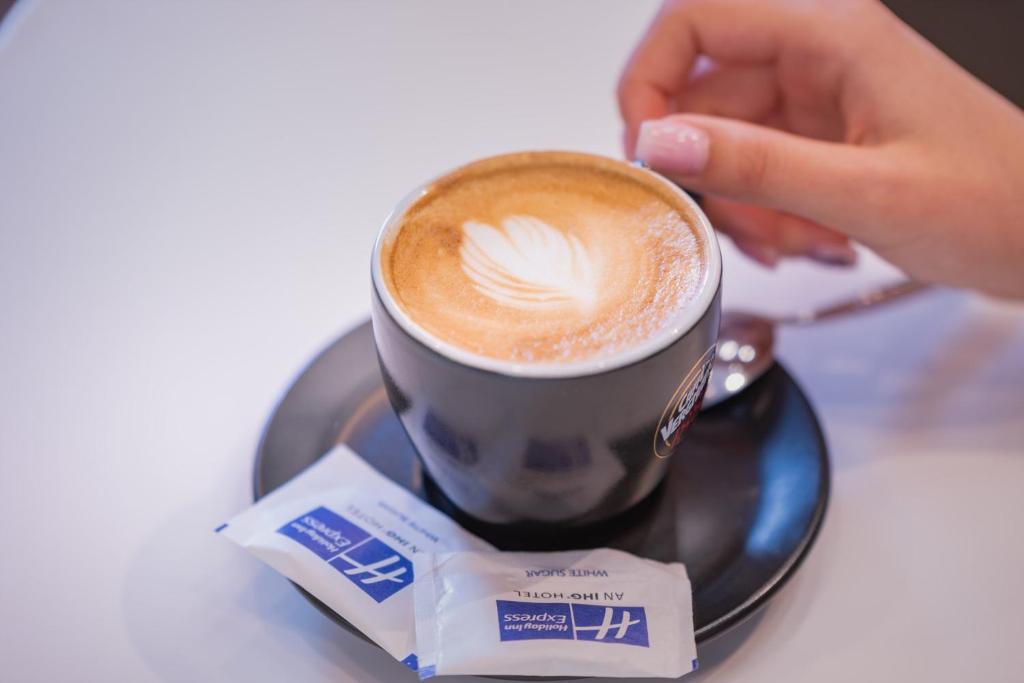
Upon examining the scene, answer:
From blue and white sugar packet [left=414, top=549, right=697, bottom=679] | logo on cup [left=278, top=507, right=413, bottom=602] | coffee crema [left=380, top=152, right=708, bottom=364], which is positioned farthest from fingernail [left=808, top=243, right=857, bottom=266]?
logo on cup [left=278, top=507, right=413, bottom=602]

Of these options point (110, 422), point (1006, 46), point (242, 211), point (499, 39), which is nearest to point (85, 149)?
point (242, 211)

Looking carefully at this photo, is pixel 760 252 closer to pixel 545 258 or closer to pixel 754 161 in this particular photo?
pixel 754 161

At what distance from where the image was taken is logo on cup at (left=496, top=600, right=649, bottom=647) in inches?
Answer: 29.7

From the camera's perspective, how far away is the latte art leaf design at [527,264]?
82 cm

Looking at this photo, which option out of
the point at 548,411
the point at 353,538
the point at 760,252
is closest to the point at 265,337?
the point at 353,538

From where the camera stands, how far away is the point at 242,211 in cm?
132

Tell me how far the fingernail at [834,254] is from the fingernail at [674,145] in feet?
1.13

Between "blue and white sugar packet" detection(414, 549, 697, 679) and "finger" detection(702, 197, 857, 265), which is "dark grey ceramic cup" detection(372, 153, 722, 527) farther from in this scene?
"finger" detection(702, 197, 857, 265)

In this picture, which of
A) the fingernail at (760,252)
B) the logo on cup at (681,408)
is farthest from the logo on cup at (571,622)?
the fingernail at (760,252)

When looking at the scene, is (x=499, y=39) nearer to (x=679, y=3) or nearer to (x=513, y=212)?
(x=679, y=3)

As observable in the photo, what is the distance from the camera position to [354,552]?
82 cm

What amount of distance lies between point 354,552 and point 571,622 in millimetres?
201

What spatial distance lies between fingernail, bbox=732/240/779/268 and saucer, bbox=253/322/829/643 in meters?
0.26

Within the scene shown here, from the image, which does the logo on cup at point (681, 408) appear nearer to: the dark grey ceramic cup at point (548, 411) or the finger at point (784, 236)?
the dark grey ceramic cup at point (548, 411)
